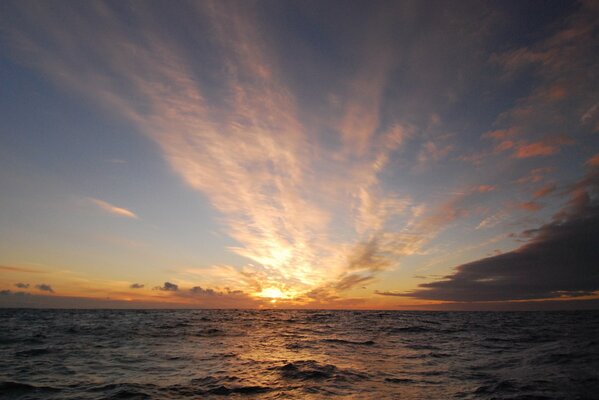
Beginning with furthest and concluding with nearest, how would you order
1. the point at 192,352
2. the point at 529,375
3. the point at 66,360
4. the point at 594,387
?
the point at 192,352 < the point at 66,360 < the point at 529,375 < the point at 594,387

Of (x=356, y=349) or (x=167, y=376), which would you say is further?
(x=356, y=349)

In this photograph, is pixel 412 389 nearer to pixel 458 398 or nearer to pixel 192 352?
pixel 458 398

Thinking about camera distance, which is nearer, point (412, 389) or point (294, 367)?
point (412, 389)

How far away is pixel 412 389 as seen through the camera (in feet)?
42.2

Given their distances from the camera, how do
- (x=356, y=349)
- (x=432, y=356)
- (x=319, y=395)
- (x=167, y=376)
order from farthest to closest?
1. (x=356, y=349)
2. (x=432, y=356)
3. (x=167, y=376)
4. (x=319, y=395)

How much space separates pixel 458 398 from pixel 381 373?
5083 millimetres

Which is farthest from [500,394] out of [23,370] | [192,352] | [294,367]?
[23,370]

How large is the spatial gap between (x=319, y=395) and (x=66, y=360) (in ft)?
53.4

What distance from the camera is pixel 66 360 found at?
63.5 feet

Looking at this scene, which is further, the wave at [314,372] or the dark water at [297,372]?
the wave at [314,372]

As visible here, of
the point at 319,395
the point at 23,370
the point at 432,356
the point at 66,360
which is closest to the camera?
the point at 319,395

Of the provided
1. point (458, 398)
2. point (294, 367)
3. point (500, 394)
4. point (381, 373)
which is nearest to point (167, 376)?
point (294, 367)

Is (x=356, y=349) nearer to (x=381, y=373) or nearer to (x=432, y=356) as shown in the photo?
(x=432, y=356)

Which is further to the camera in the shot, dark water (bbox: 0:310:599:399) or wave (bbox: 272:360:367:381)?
wave (bbox: 272:360:367:381)
